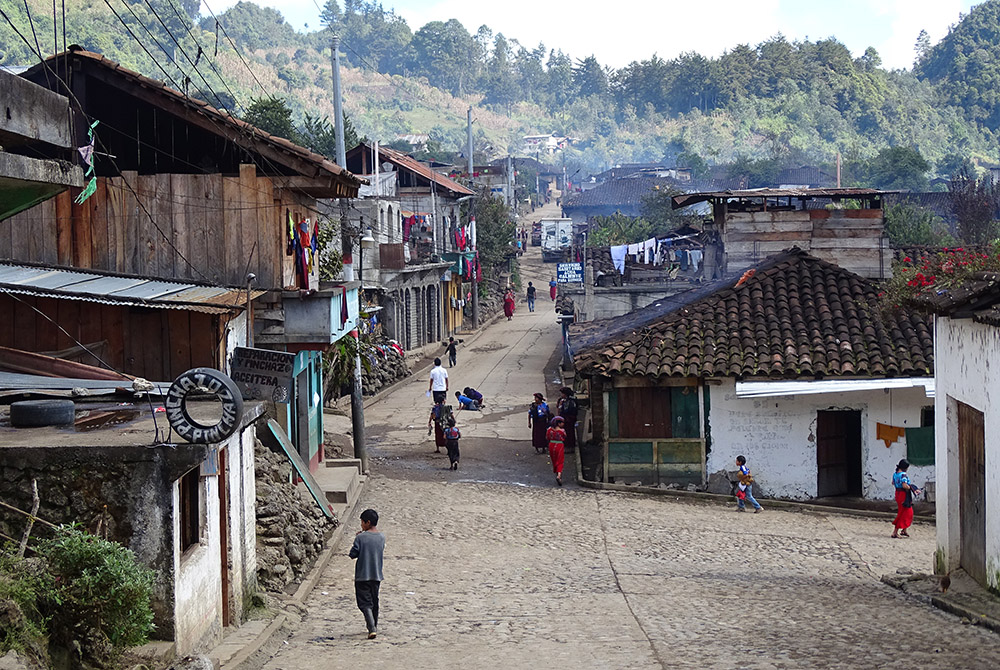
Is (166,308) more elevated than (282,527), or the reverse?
(166,308)

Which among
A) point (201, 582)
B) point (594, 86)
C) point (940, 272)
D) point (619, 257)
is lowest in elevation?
point (201, 582)

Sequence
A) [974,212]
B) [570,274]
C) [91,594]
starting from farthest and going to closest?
1. [974,212]
2. [570,274]
3. [91,594]

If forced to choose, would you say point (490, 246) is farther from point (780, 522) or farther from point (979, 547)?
point (979, 547)

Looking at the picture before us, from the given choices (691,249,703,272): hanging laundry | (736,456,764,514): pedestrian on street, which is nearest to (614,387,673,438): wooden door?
(736,456,764,514): pedestrian on street

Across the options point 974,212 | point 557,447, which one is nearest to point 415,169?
point 974,212

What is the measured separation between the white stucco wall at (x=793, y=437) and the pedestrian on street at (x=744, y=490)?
33.3 inches

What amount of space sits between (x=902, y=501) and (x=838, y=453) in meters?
3.60

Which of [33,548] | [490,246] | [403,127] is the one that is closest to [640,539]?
[33,548]

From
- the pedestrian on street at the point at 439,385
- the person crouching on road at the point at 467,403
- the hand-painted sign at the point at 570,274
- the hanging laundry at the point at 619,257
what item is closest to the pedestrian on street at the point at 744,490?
the pedestrian on street at the point at 439,385

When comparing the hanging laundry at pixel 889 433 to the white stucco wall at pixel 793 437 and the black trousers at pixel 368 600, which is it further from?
the black trousers at pixel 368 600

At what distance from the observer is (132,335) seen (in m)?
13.1

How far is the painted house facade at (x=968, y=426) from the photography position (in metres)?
11.0

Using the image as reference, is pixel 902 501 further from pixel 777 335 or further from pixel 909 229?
pixel 909 229

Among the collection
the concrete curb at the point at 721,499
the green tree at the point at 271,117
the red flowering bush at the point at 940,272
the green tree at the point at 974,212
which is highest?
the green tree at the point at 271,117
